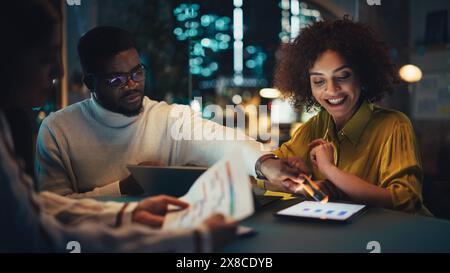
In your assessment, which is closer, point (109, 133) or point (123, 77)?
point (123, 77)

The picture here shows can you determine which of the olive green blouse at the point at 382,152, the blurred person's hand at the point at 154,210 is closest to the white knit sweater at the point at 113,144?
the olive green blouse at the point at 382,152

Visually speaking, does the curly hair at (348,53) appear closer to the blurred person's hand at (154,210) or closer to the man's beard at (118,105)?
the man's beard at (118,105)

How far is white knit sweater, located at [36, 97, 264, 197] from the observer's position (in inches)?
79.4

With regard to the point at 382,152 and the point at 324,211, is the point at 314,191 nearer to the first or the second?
the point at 324,211

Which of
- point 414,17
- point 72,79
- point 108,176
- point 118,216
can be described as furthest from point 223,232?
point 414,17

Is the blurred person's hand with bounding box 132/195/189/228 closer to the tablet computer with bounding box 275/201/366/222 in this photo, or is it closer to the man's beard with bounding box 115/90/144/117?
the tablet computer with bounding box 275/201/366/222

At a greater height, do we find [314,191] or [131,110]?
[131,110]

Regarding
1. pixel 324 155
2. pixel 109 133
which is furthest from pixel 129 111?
pixel 324 155

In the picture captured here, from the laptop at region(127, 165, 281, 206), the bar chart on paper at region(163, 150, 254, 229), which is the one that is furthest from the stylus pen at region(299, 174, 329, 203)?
the bar chart on paper at region(163, 150, 254, 229)

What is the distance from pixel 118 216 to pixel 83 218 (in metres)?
0.10

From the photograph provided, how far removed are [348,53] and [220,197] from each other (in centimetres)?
121

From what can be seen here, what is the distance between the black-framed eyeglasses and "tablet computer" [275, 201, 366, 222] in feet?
3.05

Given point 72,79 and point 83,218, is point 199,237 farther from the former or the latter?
point 72,79

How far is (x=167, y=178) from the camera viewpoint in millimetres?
1546
